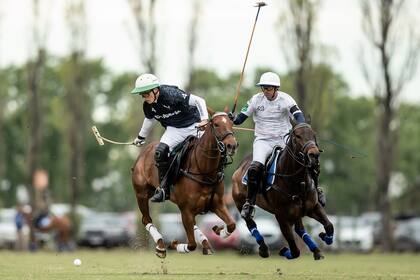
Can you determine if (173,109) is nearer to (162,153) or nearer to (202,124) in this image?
(162,153)

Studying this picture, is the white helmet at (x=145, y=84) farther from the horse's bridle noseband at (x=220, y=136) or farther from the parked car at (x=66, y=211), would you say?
the parked car at (x=66, y=211)

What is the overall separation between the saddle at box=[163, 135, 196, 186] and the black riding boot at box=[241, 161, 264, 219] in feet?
3.53

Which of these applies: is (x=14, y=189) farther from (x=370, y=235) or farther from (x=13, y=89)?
(x=370, y=235)

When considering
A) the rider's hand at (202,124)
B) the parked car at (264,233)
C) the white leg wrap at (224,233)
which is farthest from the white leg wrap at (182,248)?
the parked car at (264,233)

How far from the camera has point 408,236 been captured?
131 feet

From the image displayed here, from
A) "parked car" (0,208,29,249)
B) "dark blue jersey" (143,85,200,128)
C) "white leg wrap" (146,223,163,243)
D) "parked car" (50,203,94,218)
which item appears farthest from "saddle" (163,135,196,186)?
"parked car" (0,208,29,249)

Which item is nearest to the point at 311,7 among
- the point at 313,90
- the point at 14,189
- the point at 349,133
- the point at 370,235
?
the point at 313,90

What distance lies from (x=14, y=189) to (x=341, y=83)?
24872 millimetres

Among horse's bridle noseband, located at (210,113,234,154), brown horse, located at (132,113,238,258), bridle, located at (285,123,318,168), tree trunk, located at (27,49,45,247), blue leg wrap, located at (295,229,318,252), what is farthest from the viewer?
tree trunk, located at (27,49,45,247)

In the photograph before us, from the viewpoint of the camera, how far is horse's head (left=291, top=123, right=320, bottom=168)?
15.9 m

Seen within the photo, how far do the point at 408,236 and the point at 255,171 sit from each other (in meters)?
23.4

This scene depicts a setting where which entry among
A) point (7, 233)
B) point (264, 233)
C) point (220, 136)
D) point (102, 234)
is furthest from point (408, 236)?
point (220, 136)

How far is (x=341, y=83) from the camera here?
266 ft

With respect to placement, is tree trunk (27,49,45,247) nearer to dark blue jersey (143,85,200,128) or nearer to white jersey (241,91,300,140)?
dark blue jersey (143,85,200,128)
